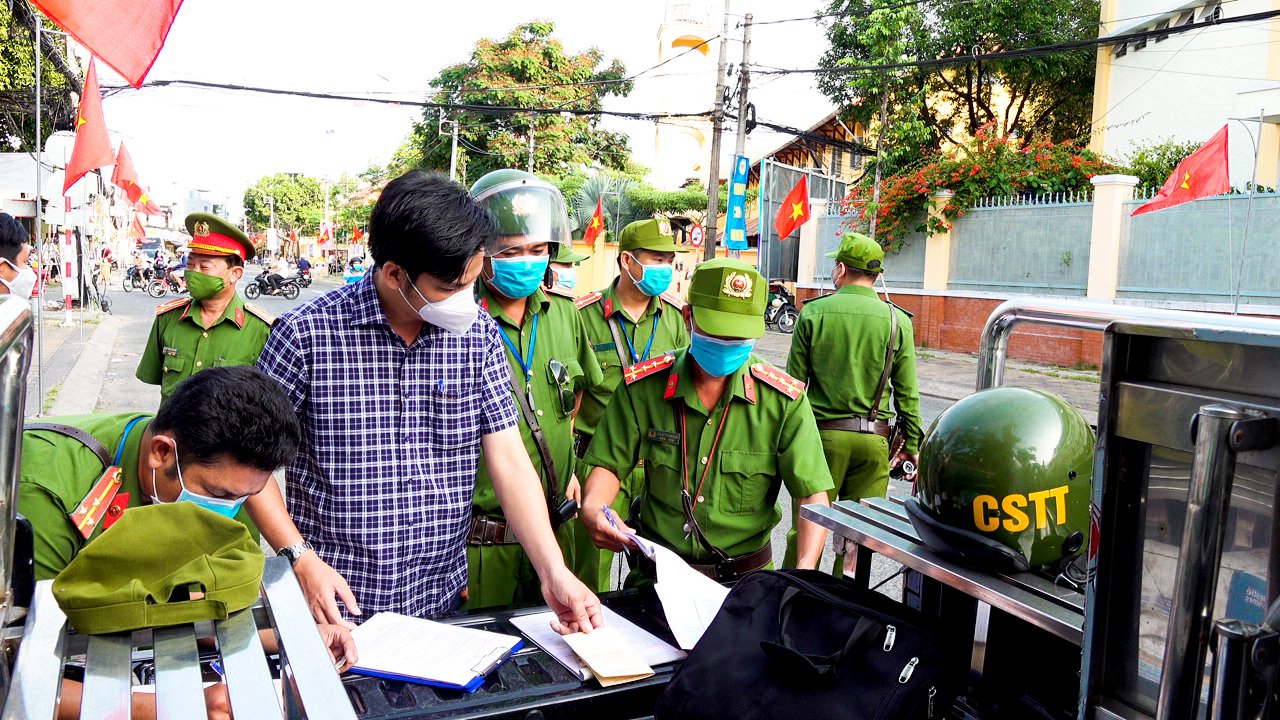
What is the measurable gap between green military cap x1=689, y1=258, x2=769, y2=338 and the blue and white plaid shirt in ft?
2.20

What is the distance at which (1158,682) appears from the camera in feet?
3.93

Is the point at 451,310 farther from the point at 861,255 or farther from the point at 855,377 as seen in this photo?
the point at 861,255

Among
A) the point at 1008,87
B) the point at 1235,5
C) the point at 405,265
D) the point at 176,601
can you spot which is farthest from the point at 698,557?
the point at 1008,87

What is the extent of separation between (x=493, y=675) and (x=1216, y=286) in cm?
1356

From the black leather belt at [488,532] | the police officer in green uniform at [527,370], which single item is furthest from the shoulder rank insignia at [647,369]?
the black leather belt at [488,532]

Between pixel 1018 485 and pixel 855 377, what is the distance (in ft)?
9.67

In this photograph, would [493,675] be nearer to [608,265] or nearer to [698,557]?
[698,557]

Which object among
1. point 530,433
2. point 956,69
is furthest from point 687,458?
point 956,69

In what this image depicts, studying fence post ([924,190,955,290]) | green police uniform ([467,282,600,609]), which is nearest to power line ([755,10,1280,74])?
fence post ([924,190,955,290])

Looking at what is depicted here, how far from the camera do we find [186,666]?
1.11m

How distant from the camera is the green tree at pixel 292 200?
74.6 m

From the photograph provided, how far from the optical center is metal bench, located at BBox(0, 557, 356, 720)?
100 cm

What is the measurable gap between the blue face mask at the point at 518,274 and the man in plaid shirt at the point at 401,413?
90 centimetres

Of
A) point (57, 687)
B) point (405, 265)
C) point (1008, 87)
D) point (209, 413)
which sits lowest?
point (57, 687)
